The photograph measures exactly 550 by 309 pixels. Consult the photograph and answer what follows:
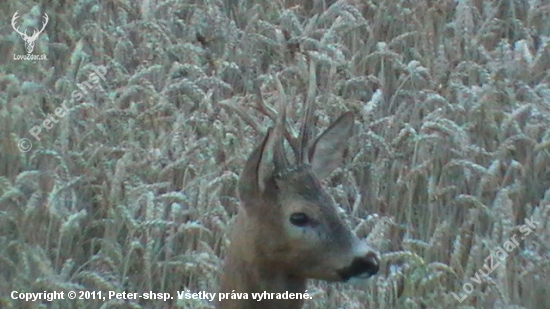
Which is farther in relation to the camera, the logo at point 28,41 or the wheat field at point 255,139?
the logo at point 28,41

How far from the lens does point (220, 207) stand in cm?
579

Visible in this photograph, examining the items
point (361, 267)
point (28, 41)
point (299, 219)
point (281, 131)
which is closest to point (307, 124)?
point (281, 131)

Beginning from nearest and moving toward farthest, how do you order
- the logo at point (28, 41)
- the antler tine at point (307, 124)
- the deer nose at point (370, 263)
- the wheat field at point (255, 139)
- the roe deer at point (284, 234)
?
the deer nose at point (370, 263) → the roe deer at point (284, 234) → the antler tine at point (307, 124) → the wheat field at point (255, 139) → the logo at point (28, 41)

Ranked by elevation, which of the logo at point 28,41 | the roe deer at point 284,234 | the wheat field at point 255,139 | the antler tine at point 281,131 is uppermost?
the logo at point 28,41

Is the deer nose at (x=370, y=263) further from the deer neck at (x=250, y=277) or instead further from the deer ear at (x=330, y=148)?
the deer ear at (x=330, y=148)

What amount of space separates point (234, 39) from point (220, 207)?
2753 mm

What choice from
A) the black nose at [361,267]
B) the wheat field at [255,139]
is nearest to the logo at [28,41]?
the wheat field at [255,139]

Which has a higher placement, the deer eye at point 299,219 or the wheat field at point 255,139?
the wheat field at point 255,139

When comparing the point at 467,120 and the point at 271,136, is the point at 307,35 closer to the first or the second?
the point at 467,120

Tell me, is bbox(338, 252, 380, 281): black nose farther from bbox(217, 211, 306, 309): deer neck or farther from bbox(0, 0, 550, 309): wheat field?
bbox(0, 0, 550, 309): wheat field

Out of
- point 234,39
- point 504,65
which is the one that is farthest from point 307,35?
point 504,65

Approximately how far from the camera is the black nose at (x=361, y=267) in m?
4.15

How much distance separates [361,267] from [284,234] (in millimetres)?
304

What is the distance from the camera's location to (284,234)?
4297mm
